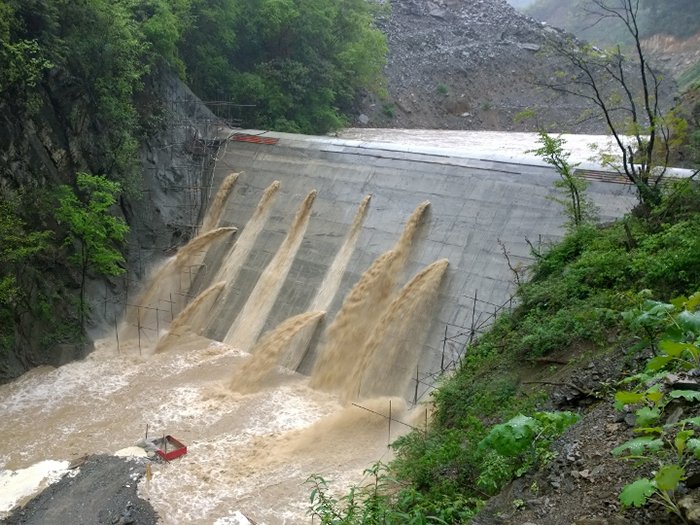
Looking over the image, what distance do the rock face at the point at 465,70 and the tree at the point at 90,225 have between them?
21.9m

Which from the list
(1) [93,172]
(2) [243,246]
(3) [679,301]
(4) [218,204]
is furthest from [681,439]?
(4) [218,204]

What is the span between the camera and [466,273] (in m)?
15.2

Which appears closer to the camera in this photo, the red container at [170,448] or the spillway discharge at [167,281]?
the red container at [170,448]

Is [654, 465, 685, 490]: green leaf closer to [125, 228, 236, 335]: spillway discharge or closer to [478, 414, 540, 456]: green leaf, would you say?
[478, 414, 540, 456]: green leaf

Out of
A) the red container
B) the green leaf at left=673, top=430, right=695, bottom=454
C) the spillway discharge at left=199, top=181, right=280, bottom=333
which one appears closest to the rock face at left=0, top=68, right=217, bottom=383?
the spillway discharge at left=199, top=181, right=280, bottom=333

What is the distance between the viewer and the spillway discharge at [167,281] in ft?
64.4

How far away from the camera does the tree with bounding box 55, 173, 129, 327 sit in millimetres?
17297

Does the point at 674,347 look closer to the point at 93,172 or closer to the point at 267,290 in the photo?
the point at 267,290

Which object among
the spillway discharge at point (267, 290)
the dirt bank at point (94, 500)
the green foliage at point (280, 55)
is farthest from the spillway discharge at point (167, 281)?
the green foliage at point (280, 55)

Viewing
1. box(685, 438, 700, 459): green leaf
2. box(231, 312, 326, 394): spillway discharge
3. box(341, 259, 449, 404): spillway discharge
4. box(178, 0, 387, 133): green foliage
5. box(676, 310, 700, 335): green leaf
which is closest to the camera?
box(685, 438, 700, 459): green leaf

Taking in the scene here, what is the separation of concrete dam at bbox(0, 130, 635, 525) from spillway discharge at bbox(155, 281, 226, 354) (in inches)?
1.7

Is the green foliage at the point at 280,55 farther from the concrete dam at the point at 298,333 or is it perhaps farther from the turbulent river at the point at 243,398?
the turbulent river at the point at 243,398

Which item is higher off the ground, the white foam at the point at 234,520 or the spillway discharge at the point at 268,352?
the spillway discharge at the point at 268,352

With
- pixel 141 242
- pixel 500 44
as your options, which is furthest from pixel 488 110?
pixel 141 242
